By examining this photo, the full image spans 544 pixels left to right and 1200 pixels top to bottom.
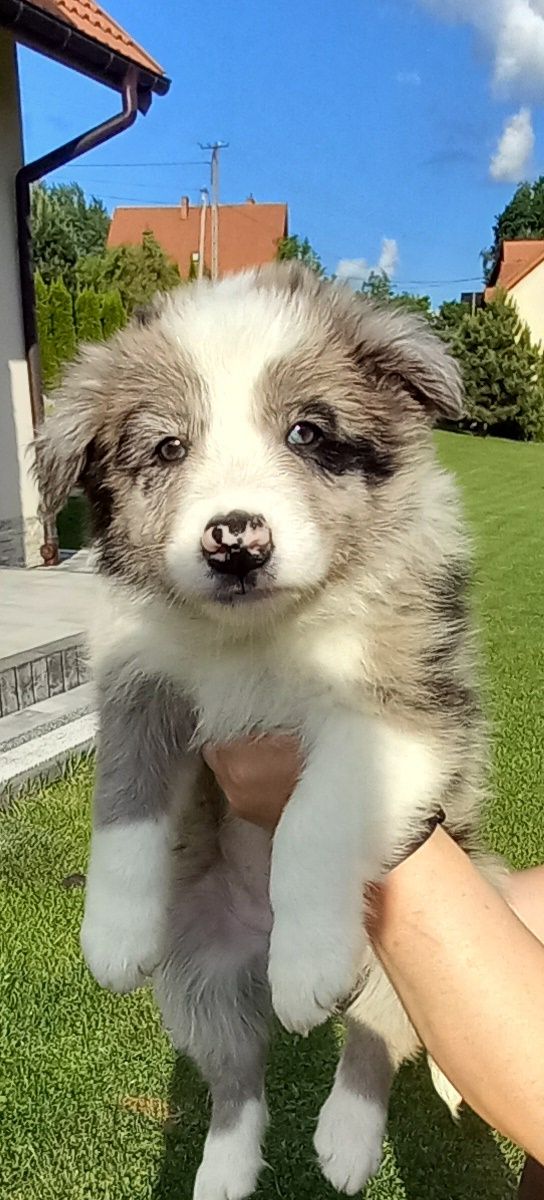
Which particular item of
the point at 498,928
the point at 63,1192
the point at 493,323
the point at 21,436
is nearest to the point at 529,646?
the point at 21,436

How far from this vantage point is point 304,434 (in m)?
1.99

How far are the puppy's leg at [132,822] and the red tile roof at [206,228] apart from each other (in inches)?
1467

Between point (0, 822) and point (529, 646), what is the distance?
14.8ft

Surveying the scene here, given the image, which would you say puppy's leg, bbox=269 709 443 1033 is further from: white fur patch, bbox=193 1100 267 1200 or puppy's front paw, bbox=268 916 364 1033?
white fur patch, bbox=193 1100 267 1200

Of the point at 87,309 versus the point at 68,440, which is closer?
the point at 68,440

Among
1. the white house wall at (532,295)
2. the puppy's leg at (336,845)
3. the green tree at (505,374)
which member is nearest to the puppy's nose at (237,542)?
the puppy's leg at (336,845)

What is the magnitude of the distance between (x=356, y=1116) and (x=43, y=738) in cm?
313

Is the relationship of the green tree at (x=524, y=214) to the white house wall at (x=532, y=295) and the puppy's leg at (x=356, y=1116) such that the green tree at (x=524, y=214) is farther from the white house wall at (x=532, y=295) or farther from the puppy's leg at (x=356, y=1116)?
the puppy's leg at (x=356, y=1116)

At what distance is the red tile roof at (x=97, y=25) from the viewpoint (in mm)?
7277

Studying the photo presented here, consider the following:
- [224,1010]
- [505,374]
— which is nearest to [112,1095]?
[224,1010]

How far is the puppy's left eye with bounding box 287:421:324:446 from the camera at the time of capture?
1.97 meters

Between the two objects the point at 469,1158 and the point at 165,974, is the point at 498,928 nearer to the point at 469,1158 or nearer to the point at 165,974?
the point at 165,974

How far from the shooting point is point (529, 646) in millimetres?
7840

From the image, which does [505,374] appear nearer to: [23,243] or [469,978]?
[23,243]
